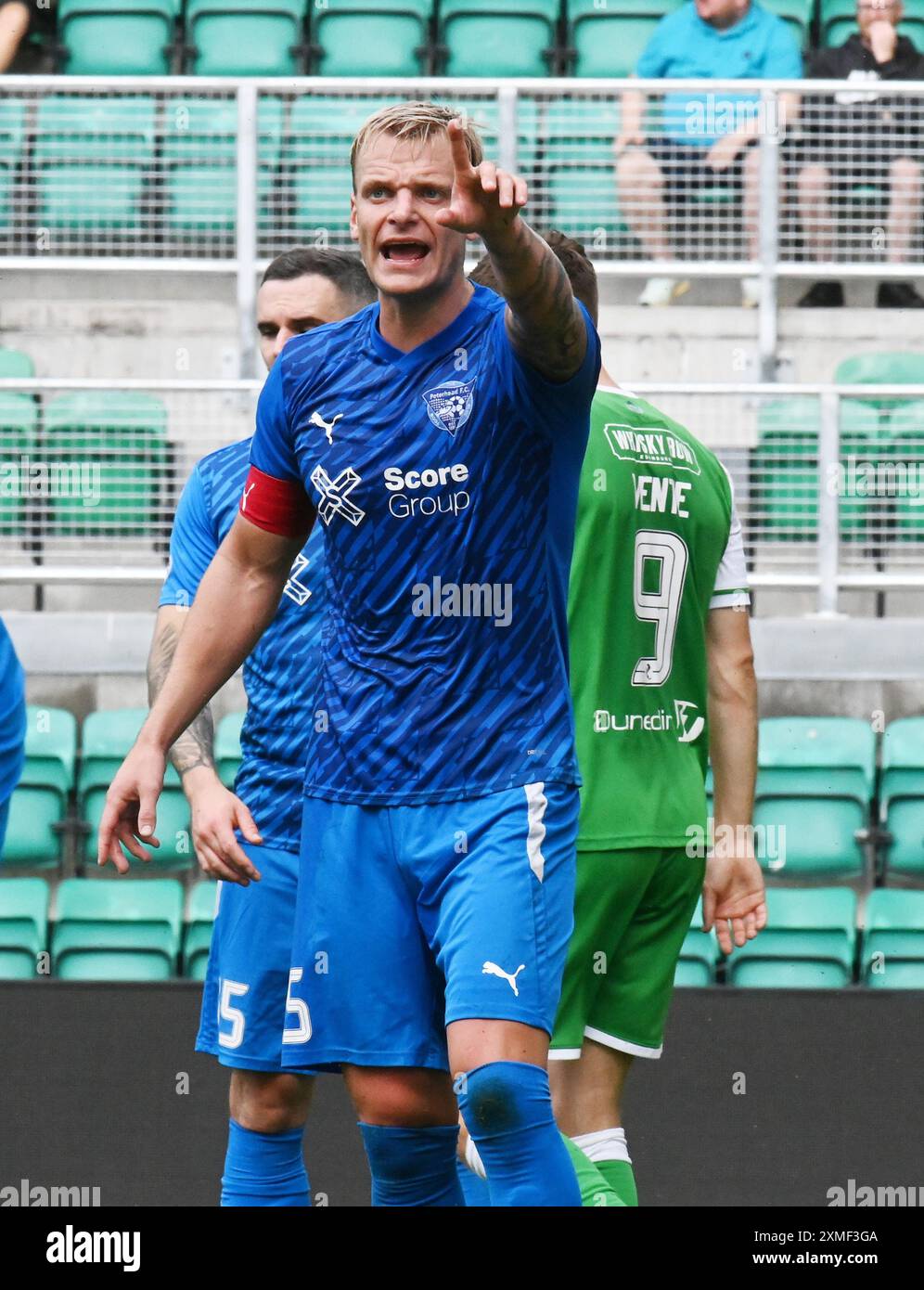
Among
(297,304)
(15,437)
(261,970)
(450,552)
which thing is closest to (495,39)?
(15,437)

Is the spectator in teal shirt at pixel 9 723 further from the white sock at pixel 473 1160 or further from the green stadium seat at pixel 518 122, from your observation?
the green stadium seat at pixel 518 122

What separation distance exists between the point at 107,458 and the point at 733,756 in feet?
13.5

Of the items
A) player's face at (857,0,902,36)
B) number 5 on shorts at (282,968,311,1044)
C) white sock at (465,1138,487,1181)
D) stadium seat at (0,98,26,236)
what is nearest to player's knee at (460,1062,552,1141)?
white sock at (465,1138,487,1181)

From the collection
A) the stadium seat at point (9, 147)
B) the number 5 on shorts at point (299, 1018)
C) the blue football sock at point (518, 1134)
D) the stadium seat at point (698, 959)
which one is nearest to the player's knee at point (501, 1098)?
the blue football sock at point (518, 1134)

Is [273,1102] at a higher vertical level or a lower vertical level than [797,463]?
lower

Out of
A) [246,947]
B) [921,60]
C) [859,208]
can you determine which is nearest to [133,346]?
[859,208]

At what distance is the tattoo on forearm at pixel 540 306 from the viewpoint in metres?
2.90

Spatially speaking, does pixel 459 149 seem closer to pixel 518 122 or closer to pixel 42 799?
pixel 42 799

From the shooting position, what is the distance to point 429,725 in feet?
10.6

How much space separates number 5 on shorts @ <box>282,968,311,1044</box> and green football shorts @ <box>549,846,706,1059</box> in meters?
0.64

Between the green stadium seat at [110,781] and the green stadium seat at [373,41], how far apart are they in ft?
14.9

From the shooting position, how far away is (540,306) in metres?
2.99

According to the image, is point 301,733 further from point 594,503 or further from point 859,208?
point 859,208
